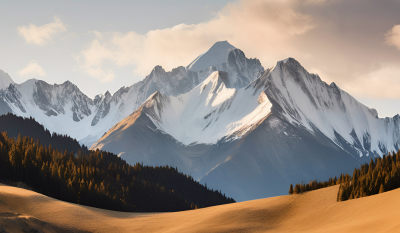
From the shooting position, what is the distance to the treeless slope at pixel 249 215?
3597cm

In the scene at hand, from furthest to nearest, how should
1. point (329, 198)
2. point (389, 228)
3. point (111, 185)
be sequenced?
point (111, 185), point (329, 198), point (389, 228)

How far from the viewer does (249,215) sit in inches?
1582

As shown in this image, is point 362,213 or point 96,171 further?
point 96,171

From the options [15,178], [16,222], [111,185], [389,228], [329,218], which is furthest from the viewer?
[111,185]

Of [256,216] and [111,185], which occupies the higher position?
[111,185]

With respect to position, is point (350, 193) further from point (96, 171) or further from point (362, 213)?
point (96, 171)

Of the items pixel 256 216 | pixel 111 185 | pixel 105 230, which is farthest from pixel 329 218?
pixel 111 185

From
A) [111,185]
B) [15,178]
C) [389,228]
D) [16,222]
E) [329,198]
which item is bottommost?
[389,228]

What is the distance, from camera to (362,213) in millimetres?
36000

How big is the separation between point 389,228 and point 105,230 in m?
19.9

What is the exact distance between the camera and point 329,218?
123 ft

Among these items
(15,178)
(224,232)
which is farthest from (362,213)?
(15,178)

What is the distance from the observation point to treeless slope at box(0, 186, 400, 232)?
35969mm

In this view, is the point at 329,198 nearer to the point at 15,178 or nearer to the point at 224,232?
the point at 224,232
